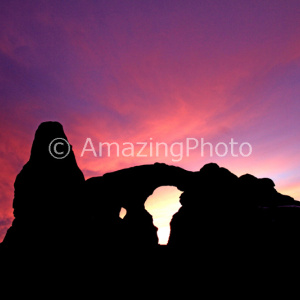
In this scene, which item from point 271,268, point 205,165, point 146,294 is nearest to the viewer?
Result: point 271,268

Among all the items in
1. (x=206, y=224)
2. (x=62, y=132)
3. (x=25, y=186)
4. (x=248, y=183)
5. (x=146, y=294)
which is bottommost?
(x=146, y=294)

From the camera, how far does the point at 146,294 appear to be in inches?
778

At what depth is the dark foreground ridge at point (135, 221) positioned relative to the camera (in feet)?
53.7

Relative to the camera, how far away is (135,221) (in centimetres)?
2955

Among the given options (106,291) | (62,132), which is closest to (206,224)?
(106,291)

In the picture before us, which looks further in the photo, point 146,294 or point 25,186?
point 25,186

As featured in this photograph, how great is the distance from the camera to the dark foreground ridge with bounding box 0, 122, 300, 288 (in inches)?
645

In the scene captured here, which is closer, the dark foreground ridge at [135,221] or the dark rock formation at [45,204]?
the dark foreground ridge at [135,221]

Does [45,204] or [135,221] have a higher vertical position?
[45,204]

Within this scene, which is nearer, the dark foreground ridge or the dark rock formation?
the dark foreground ridge

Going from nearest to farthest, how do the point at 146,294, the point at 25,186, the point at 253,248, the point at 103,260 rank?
the point at 253,248 < the point at 146,294 < the point at 103,260 < the point at 25,186

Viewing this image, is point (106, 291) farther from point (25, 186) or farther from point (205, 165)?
point (205, 165)

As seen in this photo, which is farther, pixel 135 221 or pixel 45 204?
pixel 135 221

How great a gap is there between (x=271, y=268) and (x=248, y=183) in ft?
58.1
